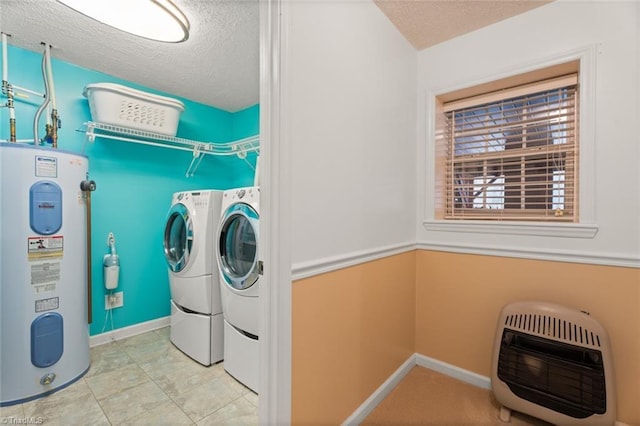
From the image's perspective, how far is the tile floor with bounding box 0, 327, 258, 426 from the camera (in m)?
1.57

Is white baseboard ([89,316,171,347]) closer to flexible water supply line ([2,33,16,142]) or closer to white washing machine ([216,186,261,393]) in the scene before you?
white washing machine ([216,186,261,393])

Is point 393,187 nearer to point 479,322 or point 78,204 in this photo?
point 479,322

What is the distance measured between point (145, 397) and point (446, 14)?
2918 mm

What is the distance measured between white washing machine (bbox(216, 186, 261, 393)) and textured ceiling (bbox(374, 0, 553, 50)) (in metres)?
1.34

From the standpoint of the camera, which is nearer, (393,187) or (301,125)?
Answer: (301,125)

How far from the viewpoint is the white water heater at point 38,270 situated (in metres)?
1.63

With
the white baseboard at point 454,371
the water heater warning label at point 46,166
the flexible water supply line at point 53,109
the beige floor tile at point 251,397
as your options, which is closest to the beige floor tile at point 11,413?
the beige floor tile at point 251,397

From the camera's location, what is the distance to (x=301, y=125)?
118 cm

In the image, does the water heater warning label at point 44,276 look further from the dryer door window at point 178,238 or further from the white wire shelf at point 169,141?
the white wire shelf at point 169,141

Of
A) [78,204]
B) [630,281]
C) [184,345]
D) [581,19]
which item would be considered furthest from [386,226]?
[78,204]

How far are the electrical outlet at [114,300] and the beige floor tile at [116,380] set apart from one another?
64cm

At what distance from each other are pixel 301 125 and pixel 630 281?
1763 mm

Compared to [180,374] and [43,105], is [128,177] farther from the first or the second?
[180,374]

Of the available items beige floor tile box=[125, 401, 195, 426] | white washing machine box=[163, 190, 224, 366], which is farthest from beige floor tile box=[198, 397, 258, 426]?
white washing machine box=[163, 190, 224, 366]
